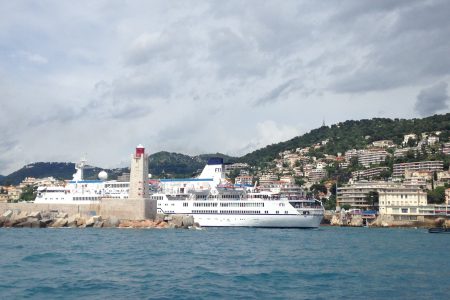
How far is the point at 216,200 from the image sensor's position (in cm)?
7381

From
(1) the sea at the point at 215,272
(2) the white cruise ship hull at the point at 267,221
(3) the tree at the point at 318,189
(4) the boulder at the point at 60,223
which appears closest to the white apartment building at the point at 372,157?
(3) the tree at the point at 318,189

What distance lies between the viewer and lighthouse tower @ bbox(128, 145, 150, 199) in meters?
68.4

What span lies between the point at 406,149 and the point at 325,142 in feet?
158

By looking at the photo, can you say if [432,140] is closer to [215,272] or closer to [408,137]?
[408,137]

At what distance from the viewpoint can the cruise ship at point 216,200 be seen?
229 ft

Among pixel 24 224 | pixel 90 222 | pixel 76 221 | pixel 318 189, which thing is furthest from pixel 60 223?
pixel 318 189

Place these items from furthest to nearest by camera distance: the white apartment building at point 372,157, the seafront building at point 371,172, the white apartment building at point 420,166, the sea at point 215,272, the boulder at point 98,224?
the white apartment building at point 372,157
the seafront building at point 371,172
the white apartment building at point 420,166
the boulder at point 98,224
the sea at point 215,272

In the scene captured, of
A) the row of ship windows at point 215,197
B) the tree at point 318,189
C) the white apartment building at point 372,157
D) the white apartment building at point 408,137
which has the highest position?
the white apartment building at point 408,137

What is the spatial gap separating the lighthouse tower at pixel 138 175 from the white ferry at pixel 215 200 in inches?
112

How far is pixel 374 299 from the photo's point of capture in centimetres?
1939

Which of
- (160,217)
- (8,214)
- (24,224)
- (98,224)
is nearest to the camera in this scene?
(98,224)

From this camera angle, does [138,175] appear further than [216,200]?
No

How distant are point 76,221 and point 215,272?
45815mm

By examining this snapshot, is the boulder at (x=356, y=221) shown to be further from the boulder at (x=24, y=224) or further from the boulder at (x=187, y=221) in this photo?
the boulder at (x=24, y=224)
